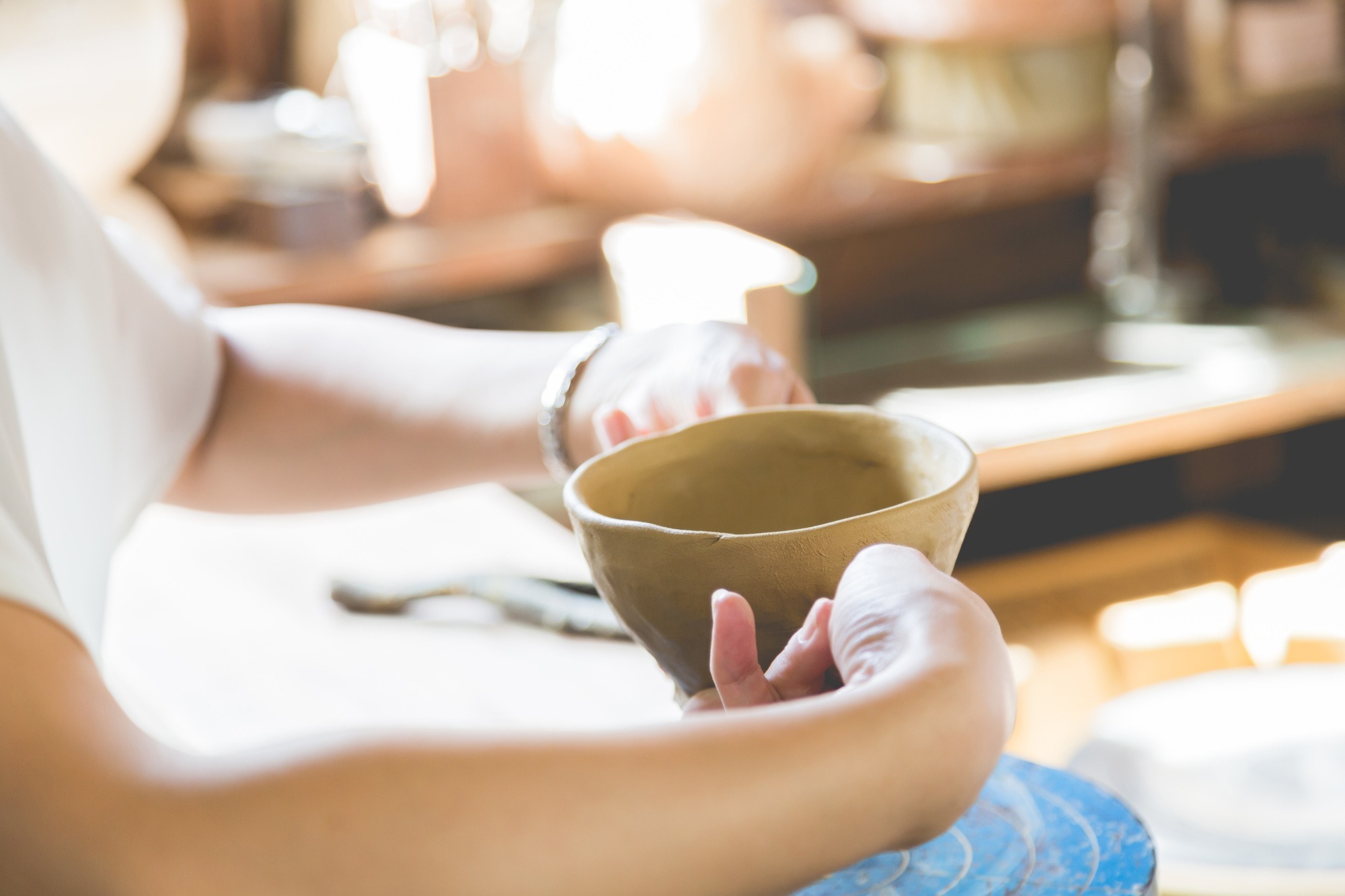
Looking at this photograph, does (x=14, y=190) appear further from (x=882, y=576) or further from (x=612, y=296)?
(x=612, y=296)

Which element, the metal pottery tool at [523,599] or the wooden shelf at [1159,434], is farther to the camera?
the wooden shelf at [1159,434]

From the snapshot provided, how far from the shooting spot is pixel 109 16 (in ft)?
5.04

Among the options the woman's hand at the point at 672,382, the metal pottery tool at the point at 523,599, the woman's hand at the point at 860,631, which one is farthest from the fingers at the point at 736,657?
the metal pottery tool at the point at 523,599

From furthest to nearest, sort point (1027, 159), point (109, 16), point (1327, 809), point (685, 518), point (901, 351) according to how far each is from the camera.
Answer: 1. point (901, 351)
2. point (1027, 159)
3. point (109, 16)
4. point (1327, 809)
5. point (685, 518)

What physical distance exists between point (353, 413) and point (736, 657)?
0.53 m

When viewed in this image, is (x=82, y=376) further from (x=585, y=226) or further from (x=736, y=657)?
(x=585, y=226)

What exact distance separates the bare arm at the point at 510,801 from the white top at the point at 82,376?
101 millimetres

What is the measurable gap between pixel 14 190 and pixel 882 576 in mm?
539

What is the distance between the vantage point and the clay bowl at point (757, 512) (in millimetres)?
504

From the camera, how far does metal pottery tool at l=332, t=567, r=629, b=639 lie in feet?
2.84

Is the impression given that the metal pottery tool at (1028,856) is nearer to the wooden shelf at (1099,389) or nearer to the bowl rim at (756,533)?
the bowl rim at (756,533)

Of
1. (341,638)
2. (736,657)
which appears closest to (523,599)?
(341,638)

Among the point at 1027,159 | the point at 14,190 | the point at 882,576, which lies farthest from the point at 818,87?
the point at 882,576

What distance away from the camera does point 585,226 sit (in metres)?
1.97
